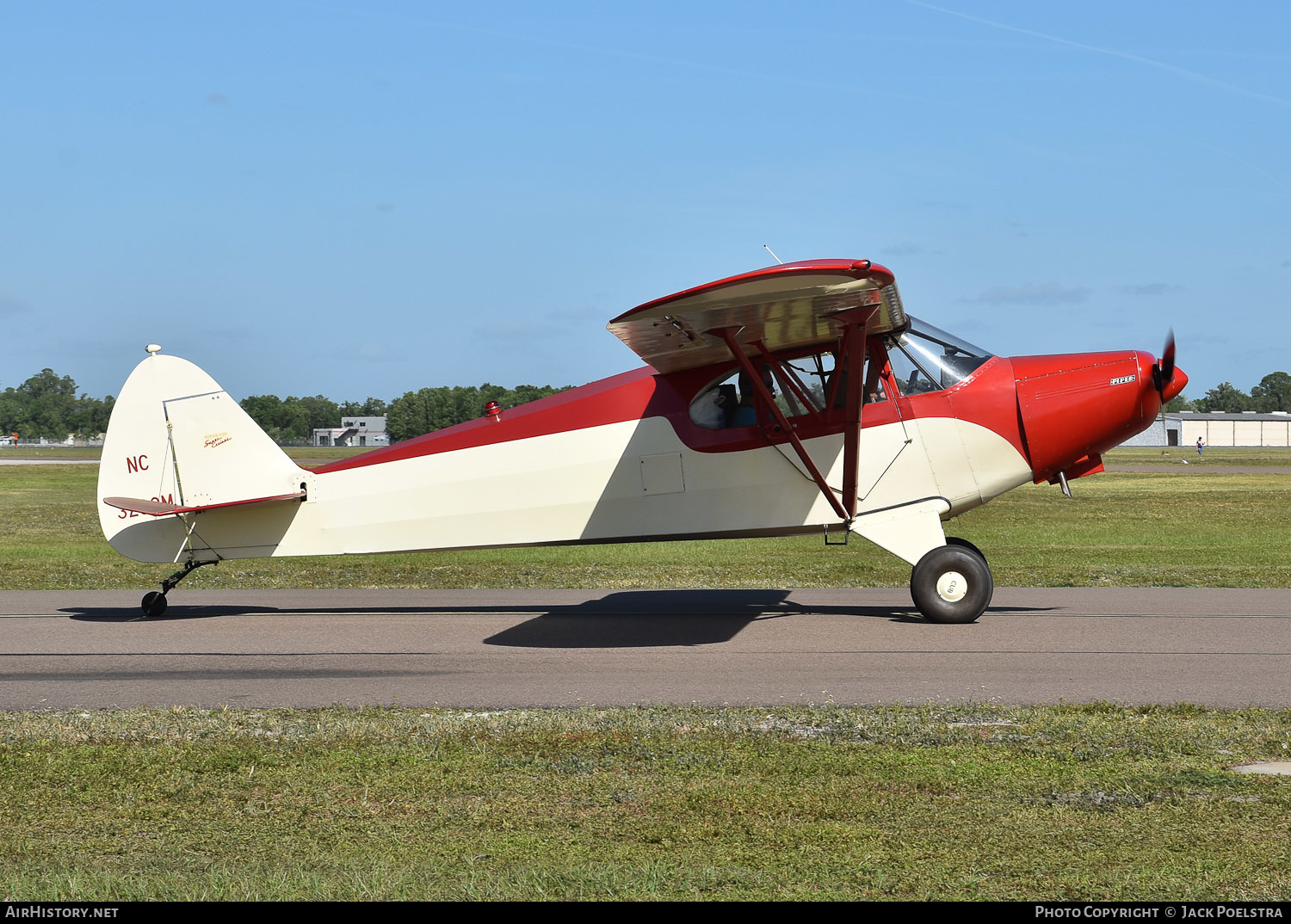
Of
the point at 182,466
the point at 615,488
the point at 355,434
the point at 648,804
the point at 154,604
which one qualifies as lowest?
the point at 648,804

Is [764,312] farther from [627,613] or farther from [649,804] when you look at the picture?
[649,804]

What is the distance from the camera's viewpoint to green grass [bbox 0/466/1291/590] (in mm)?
15859

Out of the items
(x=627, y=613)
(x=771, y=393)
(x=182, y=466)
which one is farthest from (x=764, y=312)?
(x=182, y=466)

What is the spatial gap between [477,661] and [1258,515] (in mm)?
25943

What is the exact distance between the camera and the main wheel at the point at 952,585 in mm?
10883

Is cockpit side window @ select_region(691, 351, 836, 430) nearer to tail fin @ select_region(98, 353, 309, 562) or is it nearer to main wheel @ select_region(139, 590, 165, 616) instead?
tail fin @ select_region(98, 353, 309, 562)

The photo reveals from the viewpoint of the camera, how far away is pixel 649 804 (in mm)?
5211

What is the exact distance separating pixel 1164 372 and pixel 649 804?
7990 mm

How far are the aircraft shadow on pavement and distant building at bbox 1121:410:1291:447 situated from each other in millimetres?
135837

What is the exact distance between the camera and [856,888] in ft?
13.5

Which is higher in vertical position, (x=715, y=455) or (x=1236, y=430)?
(x=1236, y=430)

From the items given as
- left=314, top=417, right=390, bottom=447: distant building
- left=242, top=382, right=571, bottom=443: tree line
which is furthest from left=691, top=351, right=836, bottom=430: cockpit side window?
left=314, top=417, right=390, bottom=447: distant building
